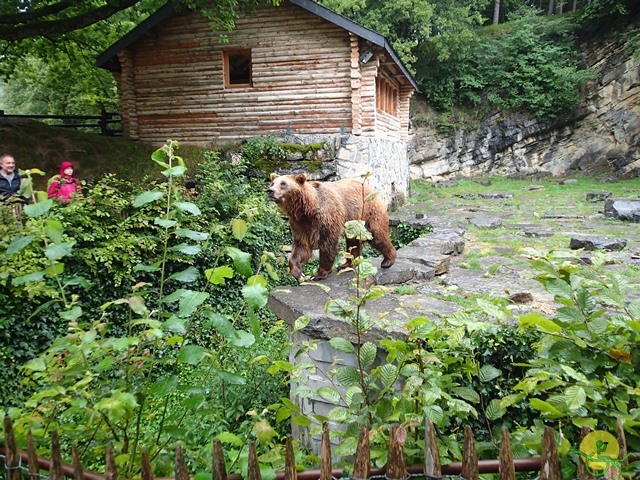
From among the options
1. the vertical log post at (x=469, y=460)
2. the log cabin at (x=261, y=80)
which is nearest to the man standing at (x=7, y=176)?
the log cabin at (x=261, y=80)

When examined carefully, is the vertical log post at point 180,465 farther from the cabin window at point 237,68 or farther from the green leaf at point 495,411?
the cabin window at point 237,68

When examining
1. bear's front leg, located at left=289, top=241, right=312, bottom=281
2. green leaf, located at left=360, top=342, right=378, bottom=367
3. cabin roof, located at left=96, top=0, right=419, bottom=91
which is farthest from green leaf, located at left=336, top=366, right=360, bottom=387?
cabin roof, located at left=96, top=0, right=419, bottom=91

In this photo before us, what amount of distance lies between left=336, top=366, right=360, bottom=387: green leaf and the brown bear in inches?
98.1

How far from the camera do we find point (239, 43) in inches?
482

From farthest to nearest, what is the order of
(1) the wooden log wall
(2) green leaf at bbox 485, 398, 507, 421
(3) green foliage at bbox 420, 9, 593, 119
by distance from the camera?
Answer: (3) green foliage at bbox 420, 9, 593, 119 < (1) the wooden log wall < (2) green leaf at bbox 485, 398, 507, 421

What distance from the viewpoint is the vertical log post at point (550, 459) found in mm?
1248

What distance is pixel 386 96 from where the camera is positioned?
15.1m

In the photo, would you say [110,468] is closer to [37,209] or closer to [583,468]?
[37,209]

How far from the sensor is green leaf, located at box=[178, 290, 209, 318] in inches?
56.9

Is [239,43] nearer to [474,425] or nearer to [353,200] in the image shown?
[353,200]

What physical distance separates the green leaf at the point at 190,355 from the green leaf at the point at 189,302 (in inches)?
4.4

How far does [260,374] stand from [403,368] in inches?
136

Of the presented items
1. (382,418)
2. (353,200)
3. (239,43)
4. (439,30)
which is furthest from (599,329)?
(439,30)

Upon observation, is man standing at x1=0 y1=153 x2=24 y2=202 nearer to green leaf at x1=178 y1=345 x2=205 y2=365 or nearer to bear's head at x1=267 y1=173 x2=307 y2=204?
bear's head at x1=267 y1=173 x2=307 y2=204
